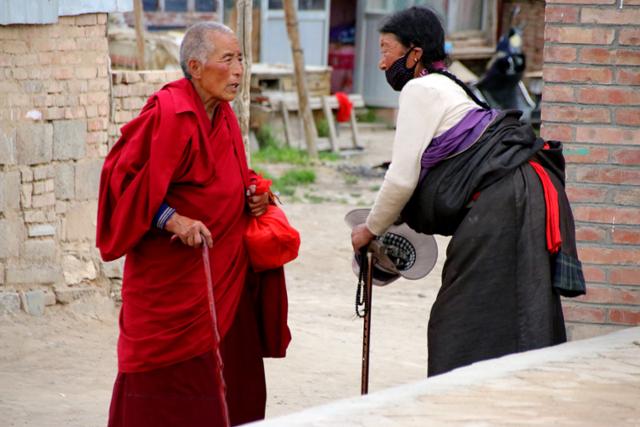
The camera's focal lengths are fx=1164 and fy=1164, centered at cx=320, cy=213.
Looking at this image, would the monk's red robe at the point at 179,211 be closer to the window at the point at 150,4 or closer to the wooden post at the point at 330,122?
the wooden post at the point at 330,122

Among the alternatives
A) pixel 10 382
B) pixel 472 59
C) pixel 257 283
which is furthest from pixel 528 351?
pixel 472 59

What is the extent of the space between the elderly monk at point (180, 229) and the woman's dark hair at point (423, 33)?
614mm

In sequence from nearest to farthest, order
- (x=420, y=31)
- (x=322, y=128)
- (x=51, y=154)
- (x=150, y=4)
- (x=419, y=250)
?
(x=420, y=31) → (x=419, y=250) → (x=51, y=154) → (x=322, y=128) → (x=150, y=4)

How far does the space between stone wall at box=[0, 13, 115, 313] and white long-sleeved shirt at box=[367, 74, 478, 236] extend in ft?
11.1

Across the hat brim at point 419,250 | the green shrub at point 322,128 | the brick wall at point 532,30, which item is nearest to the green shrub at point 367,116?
the green shrub at point 322,128

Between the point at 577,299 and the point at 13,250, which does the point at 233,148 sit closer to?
the point at 577,299

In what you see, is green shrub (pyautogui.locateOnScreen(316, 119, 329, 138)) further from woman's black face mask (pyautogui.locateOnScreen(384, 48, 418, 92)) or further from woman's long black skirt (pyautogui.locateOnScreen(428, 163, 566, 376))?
woman's long black skirt (pyautogui.locateOnScreen(428, 163, 566, 376))

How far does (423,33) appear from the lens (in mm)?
4160

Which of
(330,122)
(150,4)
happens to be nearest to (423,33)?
(330,122)

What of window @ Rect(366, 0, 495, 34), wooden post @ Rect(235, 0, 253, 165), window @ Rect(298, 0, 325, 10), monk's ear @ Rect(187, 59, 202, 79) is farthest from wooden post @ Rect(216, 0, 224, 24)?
monk's ear @ Rect(187, 59, 202, 79)

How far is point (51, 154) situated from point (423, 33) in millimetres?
3466

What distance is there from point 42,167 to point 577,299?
338cm

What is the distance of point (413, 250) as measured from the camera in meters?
4.59

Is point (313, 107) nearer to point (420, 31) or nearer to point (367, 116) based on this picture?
point (367, 116)
